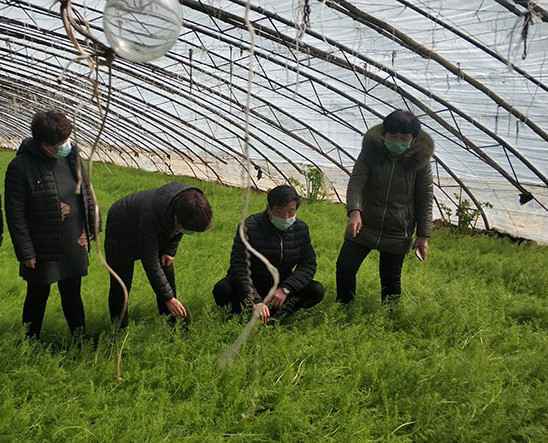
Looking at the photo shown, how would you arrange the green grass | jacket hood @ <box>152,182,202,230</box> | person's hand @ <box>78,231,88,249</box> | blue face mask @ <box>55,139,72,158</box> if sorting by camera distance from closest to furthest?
the green grass < jacket hood @ <box>152,182,202,230</box> < blue face mask @ <box>55,139,72,158</box> < person's hand @ <box>78,231,88,249</box>

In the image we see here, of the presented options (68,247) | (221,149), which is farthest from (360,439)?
(221,149)

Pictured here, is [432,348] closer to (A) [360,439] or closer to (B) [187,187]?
(A) [360,439]

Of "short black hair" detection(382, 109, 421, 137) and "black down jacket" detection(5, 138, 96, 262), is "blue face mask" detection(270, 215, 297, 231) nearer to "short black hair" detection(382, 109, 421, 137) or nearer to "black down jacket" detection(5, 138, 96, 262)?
"short black hair" detection(382, 109, 421, 137)

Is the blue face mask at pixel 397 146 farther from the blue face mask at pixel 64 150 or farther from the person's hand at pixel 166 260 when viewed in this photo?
the blue face mask at pixel 64 150

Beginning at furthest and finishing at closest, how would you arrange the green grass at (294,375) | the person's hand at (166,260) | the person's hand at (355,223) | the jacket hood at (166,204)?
the person's hand at (355,223)
the person's hand at (166,260)
the jacket hood at (166,204)
the green grass at (294,375)

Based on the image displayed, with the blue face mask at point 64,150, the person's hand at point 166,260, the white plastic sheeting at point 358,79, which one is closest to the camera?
the blue face mask at point 64,150

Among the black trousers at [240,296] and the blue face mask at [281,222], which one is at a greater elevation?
the blue face mask at [281,222]

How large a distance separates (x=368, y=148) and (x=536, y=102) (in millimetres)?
2936

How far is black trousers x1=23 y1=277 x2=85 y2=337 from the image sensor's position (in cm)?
303

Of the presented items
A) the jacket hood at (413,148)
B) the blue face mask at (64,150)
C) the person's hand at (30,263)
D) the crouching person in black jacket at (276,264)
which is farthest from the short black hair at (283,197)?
the person's hand at (30,263)

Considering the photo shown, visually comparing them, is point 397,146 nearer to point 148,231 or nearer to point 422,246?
point 422,246

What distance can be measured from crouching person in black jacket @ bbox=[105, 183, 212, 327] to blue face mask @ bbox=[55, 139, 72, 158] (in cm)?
42

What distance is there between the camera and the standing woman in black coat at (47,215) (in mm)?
2859

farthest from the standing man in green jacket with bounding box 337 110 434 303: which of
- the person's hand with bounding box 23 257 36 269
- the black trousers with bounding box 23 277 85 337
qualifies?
the person's hand with bounding box 23 257 36 269
